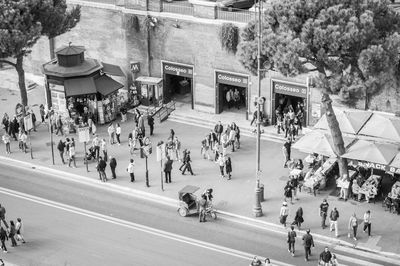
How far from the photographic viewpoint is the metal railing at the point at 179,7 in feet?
173

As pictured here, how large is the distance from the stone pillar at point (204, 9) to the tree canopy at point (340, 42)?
12.5m

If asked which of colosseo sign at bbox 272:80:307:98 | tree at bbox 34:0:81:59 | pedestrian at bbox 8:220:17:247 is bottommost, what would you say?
pedestrian at bbox 8:220:17:247

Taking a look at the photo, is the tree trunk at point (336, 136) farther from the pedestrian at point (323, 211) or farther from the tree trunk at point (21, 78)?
the tree trunk at point (21, 78)

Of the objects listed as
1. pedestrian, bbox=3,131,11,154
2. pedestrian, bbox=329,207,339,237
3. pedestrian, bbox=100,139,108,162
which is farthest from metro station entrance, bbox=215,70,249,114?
pedestrian, bbox=329,207,339,237

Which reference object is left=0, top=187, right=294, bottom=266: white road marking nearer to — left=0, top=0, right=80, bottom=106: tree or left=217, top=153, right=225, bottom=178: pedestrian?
left=217, top=153, right=225, bottom=178: pedestrian

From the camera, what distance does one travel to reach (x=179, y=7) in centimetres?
5312

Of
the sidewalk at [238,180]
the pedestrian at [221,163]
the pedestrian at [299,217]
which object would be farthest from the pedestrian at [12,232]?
the pedestrian at [299,217]

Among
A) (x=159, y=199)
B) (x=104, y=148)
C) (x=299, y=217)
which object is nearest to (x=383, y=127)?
(x=299, y=217)

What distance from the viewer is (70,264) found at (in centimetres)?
3641

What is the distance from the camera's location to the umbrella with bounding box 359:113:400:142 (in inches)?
1670

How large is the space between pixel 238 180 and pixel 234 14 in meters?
12.3

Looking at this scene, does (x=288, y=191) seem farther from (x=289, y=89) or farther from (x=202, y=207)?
→ (x=289, y=89)

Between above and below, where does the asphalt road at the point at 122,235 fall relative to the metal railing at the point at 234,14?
below

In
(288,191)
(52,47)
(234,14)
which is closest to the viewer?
(288,191)
